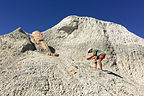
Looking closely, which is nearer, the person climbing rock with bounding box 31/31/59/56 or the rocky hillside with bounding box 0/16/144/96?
the rocky hillside with bounding box 0/16/144/96

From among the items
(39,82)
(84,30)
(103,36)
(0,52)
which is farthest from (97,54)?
(84,30)

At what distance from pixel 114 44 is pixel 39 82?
11693 millimetres

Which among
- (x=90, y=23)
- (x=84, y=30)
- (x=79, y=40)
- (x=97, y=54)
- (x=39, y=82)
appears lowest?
(x=39, y=82)

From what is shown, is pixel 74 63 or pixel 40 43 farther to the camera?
pixel 40 43

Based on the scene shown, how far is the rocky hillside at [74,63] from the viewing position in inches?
189

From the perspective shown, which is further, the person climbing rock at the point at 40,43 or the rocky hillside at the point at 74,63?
the person climbing rock at the point at 40,43

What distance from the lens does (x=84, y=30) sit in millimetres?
17125

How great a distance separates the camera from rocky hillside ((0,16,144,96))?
15.8 ft

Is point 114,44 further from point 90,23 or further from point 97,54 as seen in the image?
point 97,54

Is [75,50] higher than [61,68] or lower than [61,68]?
higher

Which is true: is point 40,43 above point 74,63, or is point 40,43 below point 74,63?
above

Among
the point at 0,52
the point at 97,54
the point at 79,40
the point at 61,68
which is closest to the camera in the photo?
the point at 61,68

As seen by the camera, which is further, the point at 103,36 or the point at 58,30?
the point at 58,30

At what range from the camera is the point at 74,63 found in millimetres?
6918
